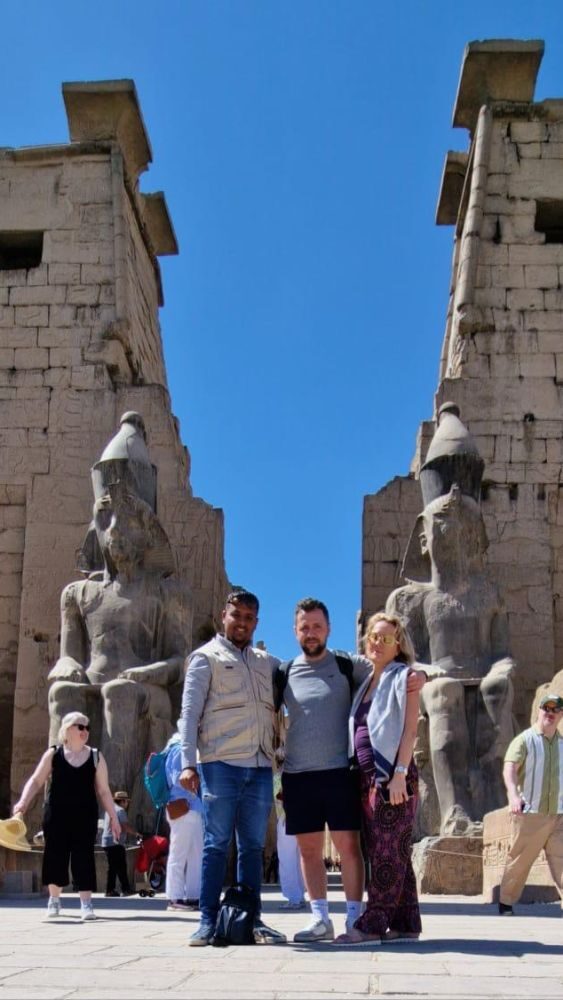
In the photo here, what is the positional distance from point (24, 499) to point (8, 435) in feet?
2.40

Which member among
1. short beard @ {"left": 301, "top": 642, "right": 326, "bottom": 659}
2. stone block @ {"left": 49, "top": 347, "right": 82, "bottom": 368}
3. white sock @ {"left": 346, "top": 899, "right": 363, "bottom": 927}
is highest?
stone block @ {"left": 49, "top": 347, "right": 82, "bottom": 368}

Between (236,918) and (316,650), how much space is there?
1023 mm

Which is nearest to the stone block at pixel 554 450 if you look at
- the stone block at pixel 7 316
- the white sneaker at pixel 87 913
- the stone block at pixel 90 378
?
the stone block at pixel 90 378

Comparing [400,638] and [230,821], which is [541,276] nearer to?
Result: [400,638]

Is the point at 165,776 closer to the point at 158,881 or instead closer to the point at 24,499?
the point at 158,881

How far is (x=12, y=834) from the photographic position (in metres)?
7.63

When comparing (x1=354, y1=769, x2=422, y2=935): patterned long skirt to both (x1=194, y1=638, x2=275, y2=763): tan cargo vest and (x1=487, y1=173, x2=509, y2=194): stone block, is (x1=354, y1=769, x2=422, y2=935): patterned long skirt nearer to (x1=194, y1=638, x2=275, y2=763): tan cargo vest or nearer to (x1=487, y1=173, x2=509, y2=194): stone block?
(x1=194, y1=638, x2=275, y2=763): tan cargo vest

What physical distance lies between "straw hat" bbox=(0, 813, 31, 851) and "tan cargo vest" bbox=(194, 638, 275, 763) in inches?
136

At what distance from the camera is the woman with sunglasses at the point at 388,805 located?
4.29 metres

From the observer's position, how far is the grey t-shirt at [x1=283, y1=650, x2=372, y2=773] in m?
4.52

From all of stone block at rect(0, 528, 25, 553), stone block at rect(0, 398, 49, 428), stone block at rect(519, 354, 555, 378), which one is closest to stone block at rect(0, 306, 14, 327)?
stone block at rect(0, 398, 49, 428)

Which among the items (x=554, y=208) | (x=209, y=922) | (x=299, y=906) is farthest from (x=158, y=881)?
(x=554, y=208)

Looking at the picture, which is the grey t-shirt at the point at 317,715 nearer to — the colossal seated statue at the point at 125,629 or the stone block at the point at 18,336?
the colossal seated statue at the point at 125,629

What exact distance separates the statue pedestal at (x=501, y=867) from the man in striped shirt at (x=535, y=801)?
46.8 inches
